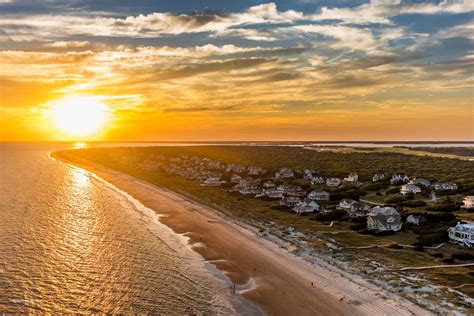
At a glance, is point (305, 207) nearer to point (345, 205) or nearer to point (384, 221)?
point (345, 205)

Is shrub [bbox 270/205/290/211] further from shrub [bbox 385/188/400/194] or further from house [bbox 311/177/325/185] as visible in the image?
house [bbox 311/177/325/185]

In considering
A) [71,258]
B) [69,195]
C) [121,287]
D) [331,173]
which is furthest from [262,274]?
[331,173]

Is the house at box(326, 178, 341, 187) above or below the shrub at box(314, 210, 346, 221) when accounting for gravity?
above

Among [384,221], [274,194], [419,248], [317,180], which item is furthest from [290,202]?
[317,180]

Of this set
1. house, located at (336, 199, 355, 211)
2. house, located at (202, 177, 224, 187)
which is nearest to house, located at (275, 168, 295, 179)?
house, located at (202, 177, 224, 187)

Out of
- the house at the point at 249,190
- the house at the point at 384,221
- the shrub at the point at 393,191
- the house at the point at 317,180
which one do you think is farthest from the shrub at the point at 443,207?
the house at the point at 317,180
